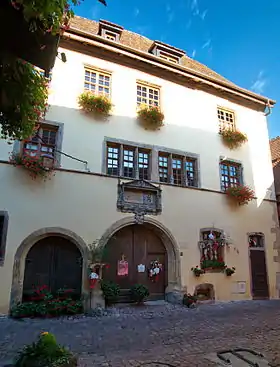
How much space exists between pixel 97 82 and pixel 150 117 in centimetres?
217

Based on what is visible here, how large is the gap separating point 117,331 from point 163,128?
22.1 ft

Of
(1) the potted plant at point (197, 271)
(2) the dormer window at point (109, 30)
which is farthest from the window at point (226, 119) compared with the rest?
(1) the potted plant at point (197, 271)

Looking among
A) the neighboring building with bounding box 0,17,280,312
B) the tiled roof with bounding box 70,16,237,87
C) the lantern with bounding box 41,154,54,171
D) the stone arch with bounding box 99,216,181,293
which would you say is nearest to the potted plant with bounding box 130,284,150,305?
the neighboring building with bounding box 0,17,280,312

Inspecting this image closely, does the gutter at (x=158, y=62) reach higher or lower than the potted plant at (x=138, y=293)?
higher

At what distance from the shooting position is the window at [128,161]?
8.93 m

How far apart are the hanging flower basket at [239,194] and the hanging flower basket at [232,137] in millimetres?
1790

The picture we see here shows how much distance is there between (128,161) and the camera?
9.20 m

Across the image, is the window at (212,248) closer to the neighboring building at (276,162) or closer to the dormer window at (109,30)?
the neighboring building at (276,162)

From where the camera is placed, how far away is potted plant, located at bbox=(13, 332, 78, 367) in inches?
125

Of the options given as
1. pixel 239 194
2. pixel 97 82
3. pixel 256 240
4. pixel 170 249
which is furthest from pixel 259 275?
pixel 97 82

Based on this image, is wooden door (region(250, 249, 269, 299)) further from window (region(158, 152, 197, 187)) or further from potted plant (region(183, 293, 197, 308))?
window (region(158, 152, 197, 187))

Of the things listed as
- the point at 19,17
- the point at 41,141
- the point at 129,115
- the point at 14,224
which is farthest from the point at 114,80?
the point at 19,17

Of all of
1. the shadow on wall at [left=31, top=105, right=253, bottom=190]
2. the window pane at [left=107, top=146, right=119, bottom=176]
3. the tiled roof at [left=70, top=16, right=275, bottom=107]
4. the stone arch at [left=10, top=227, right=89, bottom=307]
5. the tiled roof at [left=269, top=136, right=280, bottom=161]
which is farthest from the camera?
the tiled roof at [left=269, top=136, right=280, bottom=161]

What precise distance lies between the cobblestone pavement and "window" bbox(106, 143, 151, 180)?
4.08 meters
